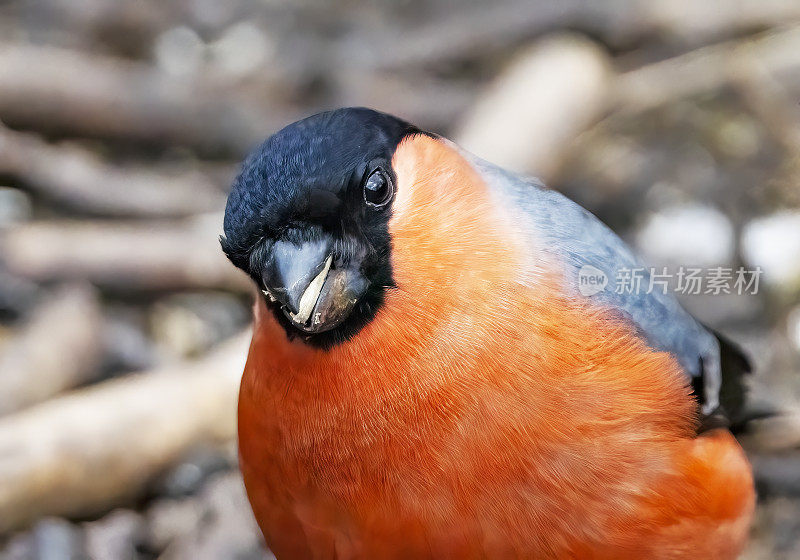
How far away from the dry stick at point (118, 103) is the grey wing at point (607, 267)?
2.44 meters

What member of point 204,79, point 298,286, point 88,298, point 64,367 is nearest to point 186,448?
point 64,367

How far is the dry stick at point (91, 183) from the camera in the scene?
4.20 meters

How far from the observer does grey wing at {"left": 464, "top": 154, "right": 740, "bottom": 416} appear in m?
2.32

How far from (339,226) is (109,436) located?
5.44ft

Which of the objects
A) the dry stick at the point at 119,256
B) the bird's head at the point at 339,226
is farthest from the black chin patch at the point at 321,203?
the dry stick at the point at 119,256

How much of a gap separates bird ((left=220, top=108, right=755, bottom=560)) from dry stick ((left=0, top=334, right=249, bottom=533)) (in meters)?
1.09

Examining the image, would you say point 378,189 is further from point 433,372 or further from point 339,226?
point 433,372

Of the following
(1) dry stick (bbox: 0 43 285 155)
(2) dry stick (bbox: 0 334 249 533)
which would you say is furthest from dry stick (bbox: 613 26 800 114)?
(2) dry stick (bbox: 0 334 249 533)

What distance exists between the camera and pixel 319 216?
75.5 inches

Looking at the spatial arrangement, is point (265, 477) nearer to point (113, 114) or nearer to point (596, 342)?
point (596, 342)

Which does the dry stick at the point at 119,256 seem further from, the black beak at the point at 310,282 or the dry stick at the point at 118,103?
the black beak at the point at 310,282

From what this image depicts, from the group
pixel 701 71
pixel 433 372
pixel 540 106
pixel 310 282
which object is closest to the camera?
pixel 310 282

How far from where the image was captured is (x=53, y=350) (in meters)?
3.57

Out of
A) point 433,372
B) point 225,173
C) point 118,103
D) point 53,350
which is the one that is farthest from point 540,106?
point 433,372
